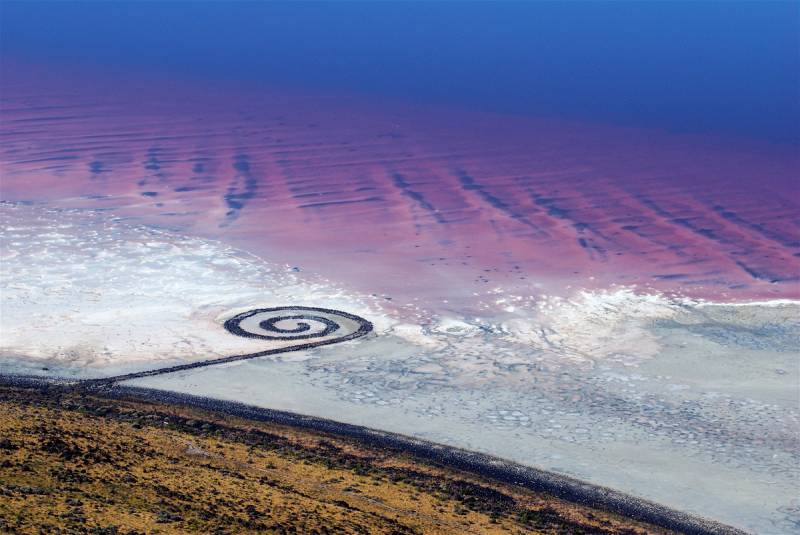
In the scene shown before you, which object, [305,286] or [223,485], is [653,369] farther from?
[223,485]

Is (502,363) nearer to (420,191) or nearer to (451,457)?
(451,457)

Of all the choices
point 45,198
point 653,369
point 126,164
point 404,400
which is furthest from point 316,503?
point 126,164

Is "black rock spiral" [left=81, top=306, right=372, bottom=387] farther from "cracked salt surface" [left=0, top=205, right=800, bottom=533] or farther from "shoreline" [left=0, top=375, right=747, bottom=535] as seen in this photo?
"shoreline" [left=0, top=375, right=747, bottom=535]

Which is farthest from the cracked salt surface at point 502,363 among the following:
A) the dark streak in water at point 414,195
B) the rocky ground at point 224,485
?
the dark streak in water at point 414,195

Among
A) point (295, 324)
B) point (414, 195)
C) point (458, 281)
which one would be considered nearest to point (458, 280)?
point (458, 281)

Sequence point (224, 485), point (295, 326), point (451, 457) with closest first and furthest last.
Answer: point (224, 485) → point (451, 457) → point (295, 326)
